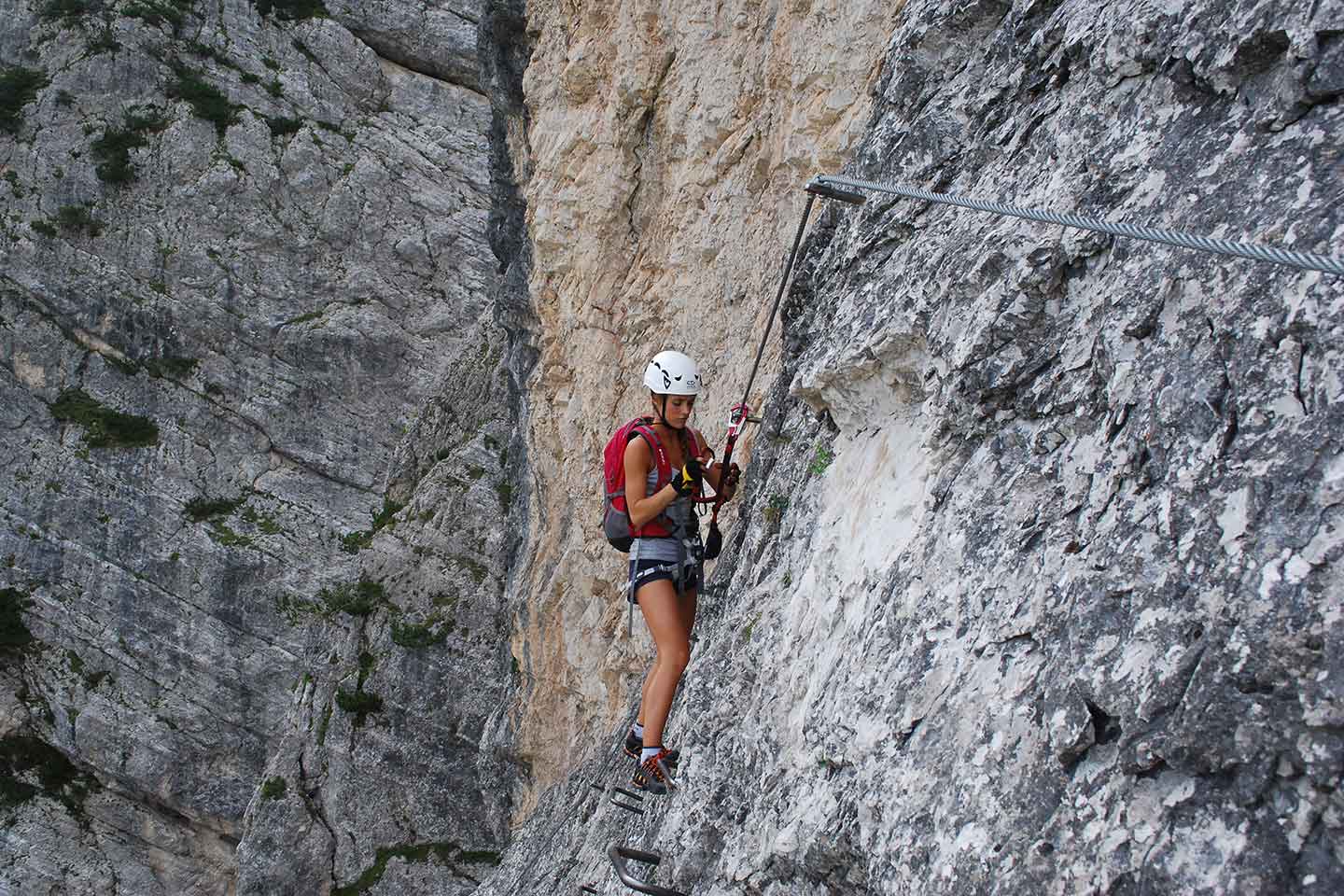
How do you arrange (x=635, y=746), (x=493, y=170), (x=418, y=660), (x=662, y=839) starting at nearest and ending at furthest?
1. (x=662, y=839)
2. (x=635, y=746)
3. (x=493, y=170)
4. (x=418, y=660)

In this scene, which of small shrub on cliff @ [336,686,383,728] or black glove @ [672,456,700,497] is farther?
small shrub on cliff @ [336,686,383,728]

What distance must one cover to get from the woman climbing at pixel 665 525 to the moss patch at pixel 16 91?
37920 millimetres

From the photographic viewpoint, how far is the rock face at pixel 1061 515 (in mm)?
2539

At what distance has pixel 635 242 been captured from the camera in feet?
38.7

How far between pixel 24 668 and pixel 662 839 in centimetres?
3246

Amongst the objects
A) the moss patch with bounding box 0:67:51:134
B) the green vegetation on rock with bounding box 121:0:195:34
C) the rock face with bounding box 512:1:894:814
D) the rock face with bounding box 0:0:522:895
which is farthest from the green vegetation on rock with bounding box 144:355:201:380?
the rock face with bounding box 512:1:894:814

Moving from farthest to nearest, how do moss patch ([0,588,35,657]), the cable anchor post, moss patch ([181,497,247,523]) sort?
moss patch ([181,497,247,523]), moss patch ([0,588,35,657]), the cable anchor post

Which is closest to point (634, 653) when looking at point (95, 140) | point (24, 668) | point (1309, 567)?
point (1309, 567)

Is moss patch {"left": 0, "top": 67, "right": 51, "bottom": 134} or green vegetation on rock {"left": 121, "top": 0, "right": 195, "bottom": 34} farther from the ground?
green vegetation on rock {"left": 121, "top": 0, "right": 195, "bottom": 34}

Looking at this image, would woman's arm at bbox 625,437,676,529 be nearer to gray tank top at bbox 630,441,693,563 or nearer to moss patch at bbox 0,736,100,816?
gray tank top at bbox 630,441,693,563

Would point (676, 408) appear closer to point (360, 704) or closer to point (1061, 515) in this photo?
point (1061, 515)

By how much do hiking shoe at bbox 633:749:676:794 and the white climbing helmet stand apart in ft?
6.58

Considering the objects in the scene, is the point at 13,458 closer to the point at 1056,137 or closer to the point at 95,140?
the point at 95,140

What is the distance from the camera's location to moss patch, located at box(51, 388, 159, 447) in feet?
109
